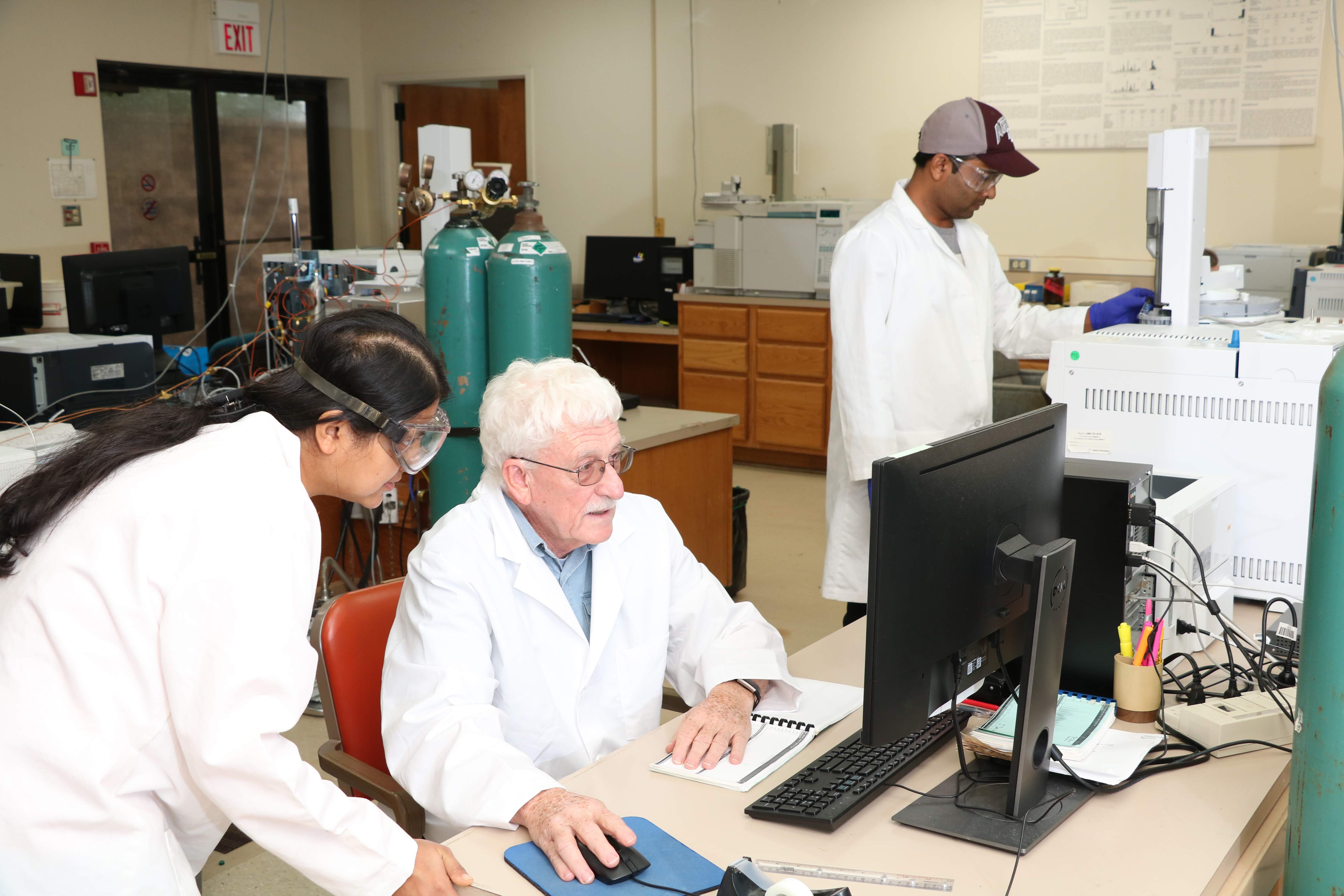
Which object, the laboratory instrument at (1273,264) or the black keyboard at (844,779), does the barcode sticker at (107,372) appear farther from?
the laboratory instrument at (1273,264)

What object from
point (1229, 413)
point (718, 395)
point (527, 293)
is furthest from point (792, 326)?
point (1229, 413)

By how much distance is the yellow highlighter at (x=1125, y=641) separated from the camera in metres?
1.46

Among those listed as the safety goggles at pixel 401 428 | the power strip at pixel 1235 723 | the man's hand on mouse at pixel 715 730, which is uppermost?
the safety goggles at pixel 401 428

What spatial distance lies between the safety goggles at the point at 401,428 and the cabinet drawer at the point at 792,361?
4.08 meters

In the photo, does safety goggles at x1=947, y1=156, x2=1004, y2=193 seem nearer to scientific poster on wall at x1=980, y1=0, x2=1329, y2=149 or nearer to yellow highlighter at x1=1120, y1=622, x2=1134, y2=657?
yellow highlighter at x1=1120, y1=622, x2=1134, y2=657

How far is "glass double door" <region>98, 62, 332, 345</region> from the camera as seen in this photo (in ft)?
20.9

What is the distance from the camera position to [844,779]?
1.27m

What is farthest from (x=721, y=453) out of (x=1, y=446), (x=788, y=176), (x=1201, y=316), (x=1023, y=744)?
(x=788, y=176)

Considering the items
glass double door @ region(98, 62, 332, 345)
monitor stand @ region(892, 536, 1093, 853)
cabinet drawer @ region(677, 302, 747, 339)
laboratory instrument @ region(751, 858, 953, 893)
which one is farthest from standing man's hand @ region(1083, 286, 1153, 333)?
glass double door @ region(98, 62, 332, 345)

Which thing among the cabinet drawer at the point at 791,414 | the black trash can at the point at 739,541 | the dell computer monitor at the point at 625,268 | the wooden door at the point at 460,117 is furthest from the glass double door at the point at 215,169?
the black trash can at the point at 739,541

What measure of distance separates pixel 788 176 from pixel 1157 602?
4.72 metres

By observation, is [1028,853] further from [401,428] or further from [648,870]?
[401,428]

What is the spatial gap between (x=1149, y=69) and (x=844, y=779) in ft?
15.6

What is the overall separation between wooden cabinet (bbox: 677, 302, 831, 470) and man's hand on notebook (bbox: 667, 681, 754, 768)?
148 inches
